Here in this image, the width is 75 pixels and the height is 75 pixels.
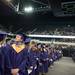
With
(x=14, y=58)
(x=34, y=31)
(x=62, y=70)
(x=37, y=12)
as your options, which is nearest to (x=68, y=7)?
(x=37, y=12)

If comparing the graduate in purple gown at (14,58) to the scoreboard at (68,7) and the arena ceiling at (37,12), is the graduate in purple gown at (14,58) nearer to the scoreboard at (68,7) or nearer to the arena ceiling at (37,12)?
the scoreboard at (68,7)

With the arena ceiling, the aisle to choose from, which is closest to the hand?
the aisle

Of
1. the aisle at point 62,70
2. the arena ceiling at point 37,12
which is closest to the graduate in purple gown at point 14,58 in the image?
the aisle at point 62,70

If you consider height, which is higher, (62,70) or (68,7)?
(68,7)

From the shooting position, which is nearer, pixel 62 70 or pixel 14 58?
pixel 14 58

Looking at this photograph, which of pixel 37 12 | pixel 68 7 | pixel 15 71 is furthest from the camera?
Result: pixel 37 12

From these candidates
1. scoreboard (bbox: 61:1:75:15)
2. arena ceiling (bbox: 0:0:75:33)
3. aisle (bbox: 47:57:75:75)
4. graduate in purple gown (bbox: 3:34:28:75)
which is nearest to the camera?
graduate in purple gown (bbox: 3:34:28:75)

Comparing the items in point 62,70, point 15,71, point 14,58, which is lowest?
point 62,70

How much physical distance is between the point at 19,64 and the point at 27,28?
17929mm

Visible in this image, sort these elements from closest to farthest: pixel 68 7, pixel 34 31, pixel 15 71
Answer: pixel 15 71, pixel 68 7, pixel 34 31

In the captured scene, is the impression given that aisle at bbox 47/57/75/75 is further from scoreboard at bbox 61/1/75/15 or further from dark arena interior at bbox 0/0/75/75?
scoreboard at bbox 61/1/75/15

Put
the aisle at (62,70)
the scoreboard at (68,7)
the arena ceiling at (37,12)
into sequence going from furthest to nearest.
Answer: the arena ceiling at (37,12)
the scoreboard at (68,7)
the aisle at (62,70)

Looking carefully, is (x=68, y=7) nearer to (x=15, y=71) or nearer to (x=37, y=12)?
(x=37, y=12)

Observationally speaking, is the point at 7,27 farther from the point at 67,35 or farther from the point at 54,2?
the point at 54,2
